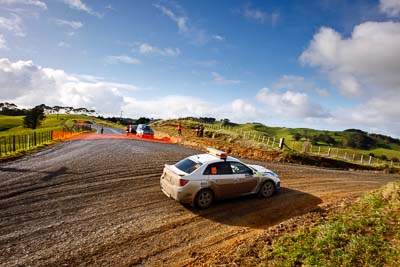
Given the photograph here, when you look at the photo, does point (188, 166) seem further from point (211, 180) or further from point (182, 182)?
point (211, 180)

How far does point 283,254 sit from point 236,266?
40.9 inches

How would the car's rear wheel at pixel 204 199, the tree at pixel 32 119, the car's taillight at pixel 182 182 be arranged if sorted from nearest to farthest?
the car's taillight at pixel 182 182 < the car's rear wheel at pixel 204 199 < the tree at pixel 32 119

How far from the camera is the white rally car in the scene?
29.4ft

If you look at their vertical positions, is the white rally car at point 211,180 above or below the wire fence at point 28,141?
above

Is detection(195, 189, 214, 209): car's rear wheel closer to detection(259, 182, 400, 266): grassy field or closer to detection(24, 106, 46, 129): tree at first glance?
detection(259, 182, 400, 266): grassy field

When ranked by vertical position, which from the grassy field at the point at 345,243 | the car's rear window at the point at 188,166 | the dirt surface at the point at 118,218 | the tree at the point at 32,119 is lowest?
the tree at the point at 32,119

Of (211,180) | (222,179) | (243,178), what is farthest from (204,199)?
(243,178)

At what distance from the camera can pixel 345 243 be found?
578cm

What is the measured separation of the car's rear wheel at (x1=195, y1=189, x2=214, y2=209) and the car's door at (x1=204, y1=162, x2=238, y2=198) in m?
0.25

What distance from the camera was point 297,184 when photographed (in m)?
13.3

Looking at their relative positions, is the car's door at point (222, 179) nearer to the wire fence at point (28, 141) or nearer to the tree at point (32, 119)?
the wire fence at point (28, 141)

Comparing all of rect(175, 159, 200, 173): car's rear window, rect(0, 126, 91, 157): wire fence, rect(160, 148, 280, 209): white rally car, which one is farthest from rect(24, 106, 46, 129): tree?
rect(175, 159, 200, 173): car's rear window

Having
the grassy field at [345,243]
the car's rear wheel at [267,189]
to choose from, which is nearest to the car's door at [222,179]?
the car's rear wheel at [267,189]

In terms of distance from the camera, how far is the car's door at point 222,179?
9.39m
